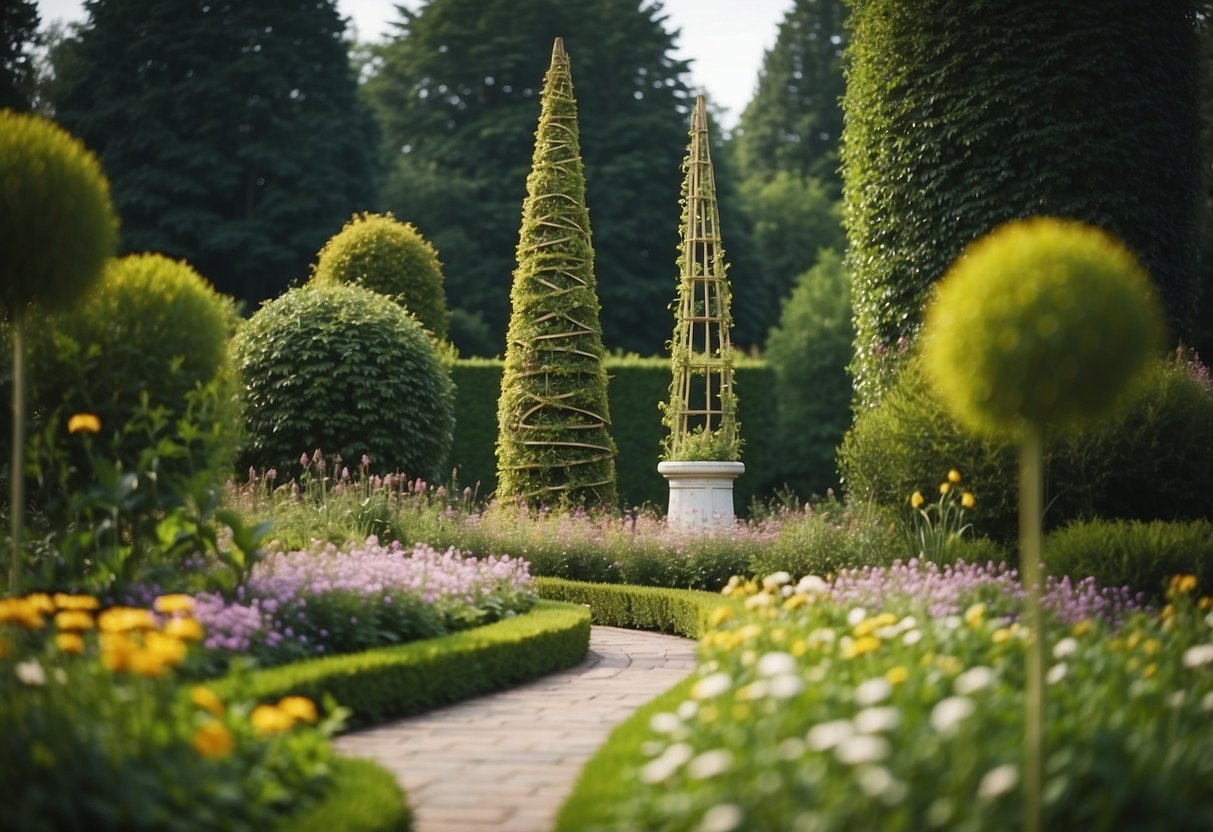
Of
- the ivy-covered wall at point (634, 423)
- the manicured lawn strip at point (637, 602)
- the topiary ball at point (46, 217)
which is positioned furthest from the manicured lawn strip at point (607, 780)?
the ivy-covered wall at point (634, 423)

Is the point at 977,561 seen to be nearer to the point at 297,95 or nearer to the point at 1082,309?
the point at 1082,309

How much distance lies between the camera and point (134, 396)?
7.75 m

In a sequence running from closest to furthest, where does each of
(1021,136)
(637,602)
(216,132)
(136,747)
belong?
(136,747) < (637,602) < (1021,136) < (216,132)

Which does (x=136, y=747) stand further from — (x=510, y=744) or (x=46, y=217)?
(x=46, y=217)

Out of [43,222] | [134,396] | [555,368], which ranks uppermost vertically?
[43,222]

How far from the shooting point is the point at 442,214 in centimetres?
2959

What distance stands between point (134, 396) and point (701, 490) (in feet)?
22.9

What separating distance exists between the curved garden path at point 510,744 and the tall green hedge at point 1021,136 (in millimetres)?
5321

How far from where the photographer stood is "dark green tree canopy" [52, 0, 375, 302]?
2628 cm

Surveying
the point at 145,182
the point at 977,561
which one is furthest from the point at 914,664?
the point at 145,182

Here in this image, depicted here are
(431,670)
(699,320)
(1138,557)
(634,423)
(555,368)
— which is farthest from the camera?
(634,423)

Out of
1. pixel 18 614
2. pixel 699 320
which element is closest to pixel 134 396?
pixel 18 614

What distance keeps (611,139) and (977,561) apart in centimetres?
2261

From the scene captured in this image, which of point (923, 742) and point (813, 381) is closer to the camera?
point (923, 742)
